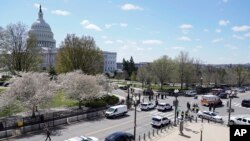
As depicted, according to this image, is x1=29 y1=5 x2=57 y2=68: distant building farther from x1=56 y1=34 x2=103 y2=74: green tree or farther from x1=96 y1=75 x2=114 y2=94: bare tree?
x1=96 y1=75 x2=114 y2=94: bare tree

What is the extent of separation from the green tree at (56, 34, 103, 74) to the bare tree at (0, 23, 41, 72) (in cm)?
628

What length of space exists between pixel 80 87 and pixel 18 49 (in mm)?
22139

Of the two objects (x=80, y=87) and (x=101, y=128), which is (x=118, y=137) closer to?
(x=101, y=128)

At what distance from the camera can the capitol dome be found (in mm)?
169363

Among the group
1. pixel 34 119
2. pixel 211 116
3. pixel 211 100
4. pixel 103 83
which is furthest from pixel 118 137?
pixel 211 100

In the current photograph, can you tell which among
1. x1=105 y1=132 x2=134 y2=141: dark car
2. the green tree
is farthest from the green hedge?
x1=105 y1=132 x2=134 y2=141: dark car

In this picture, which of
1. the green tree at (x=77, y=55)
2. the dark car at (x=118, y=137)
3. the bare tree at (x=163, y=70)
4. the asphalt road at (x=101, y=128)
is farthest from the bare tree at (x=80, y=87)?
the bare tree at (x=163, y=70)

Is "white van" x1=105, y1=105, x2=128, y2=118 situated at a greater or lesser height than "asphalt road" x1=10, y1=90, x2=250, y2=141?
greater

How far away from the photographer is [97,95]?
47.1 m

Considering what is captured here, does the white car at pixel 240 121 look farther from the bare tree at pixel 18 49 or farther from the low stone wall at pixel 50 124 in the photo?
the bare tree at pixel 18 49

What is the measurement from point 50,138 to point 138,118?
50.5 ft

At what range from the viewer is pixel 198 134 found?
31781 millimetres

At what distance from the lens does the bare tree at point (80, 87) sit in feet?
146

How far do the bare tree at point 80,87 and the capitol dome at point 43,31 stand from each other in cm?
12851
